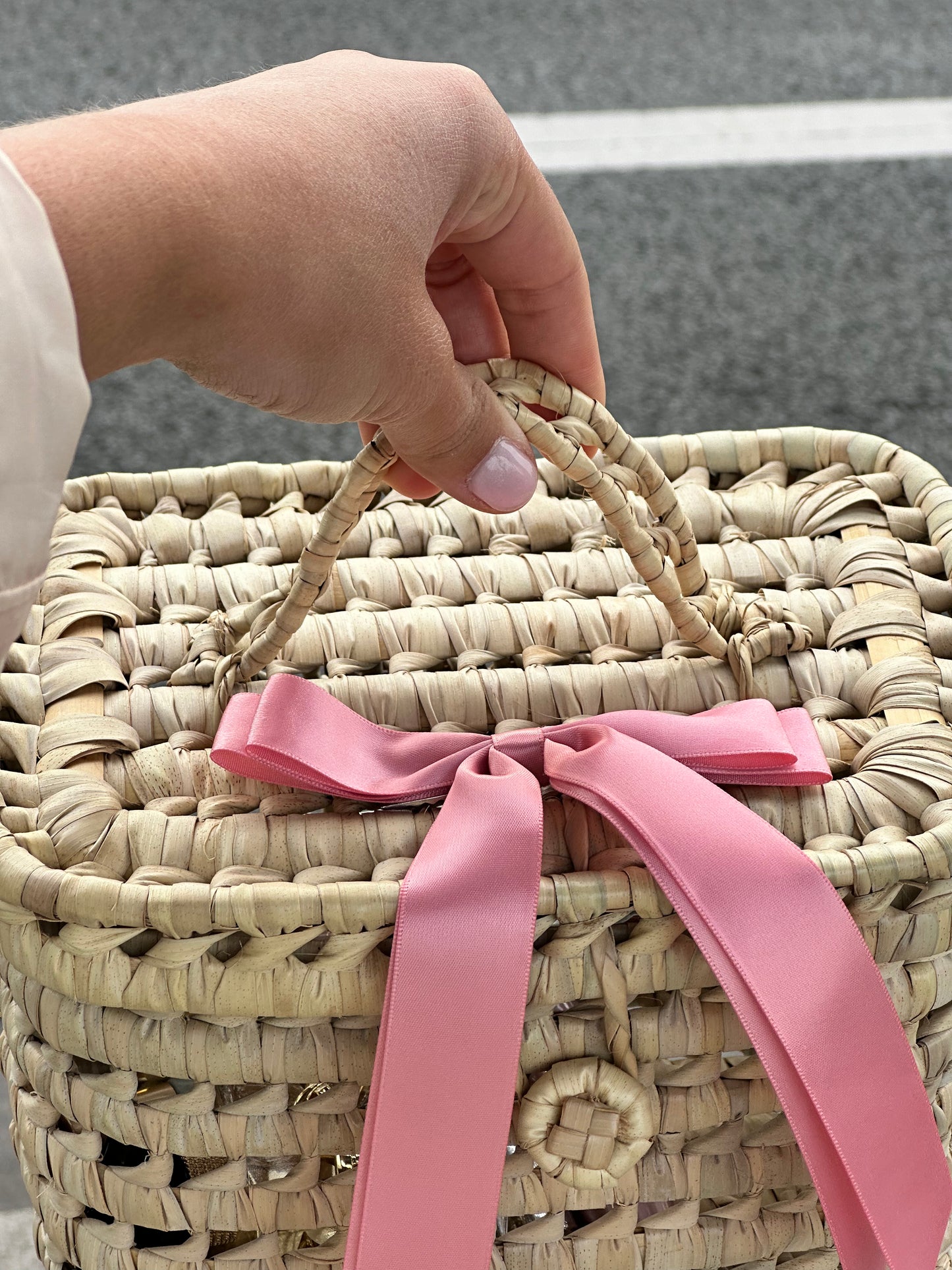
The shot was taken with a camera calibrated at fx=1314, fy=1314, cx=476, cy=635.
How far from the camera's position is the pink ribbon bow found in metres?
0.45

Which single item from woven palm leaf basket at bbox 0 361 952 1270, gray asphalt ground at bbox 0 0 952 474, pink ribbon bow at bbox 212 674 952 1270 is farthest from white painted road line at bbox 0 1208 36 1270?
gray asphalt ground at bbox 0 0 952 474

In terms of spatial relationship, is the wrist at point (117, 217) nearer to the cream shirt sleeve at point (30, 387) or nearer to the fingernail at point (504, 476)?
the cream shirt sleeve at point (30, 387)

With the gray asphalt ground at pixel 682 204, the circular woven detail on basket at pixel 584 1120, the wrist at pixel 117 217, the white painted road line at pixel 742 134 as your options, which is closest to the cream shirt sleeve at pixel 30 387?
the wrist at pixel 117 217

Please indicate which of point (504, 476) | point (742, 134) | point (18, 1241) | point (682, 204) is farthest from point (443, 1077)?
point (742, 134)

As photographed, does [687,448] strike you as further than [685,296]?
No

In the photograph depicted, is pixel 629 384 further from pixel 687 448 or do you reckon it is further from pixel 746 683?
pixel 746 683

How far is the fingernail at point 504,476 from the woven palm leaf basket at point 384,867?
0.01 metres

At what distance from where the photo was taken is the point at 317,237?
422mm

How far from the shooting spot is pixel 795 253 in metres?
1.49

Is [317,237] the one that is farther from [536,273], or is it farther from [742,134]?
[742,134]

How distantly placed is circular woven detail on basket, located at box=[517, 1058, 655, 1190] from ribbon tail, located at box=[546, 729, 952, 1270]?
6 cm

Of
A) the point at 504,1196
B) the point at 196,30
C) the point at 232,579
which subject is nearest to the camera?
the point at 504,1196

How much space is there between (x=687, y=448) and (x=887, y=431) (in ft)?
2.30

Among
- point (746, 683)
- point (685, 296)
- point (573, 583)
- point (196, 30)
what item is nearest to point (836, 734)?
point (746, 683)
